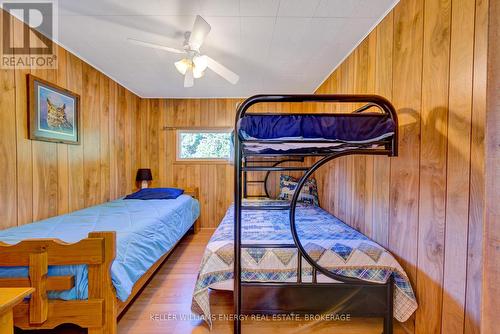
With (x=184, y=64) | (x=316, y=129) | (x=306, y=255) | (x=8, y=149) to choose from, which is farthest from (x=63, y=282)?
(x=184, y=64)

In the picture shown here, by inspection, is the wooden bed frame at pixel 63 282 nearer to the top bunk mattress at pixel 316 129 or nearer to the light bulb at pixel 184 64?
the top bunk mattress at pixel 316 129

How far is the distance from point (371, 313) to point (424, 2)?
1873 millimetres


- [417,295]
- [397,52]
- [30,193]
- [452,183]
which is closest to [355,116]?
[452,183]

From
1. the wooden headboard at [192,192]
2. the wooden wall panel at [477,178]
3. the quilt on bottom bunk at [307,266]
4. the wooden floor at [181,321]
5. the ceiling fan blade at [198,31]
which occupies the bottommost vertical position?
the wooden floor at [181,321]

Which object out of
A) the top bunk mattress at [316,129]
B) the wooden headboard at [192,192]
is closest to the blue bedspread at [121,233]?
the wooden headboard at [192,192]

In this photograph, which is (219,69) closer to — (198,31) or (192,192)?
(198,31)

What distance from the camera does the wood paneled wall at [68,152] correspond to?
179cm

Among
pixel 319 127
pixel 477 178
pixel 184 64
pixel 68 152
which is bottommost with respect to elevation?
pixel 477 178

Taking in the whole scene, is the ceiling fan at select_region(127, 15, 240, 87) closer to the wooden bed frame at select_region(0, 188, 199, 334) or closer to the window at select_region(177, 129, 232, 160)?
the wooden bed frame at select_region(0, 188, 199, 334)

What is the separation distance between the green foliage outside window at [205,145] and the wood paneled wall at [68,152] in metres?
0.78

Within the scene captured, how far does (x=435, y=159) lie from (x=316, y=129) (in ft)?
2.15

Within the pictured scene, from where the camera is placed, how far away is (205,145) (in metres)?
3.98

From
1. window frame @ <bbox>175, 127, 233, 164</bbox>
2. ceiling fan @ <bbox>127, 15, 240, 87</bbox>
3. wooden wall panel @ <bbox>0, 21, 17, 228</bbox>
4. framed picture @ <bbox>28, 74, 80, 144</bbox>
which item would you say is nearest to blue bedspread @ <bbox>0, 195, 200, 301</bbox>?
wooden wall panel @ <bbox>0, 21, 17, 228</bbox>

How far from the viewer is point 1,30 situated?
5.70 ft
